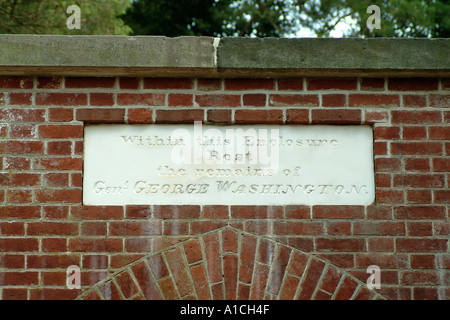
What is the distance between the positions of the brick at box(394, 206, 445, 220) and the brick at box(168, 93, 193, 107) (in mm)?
1300

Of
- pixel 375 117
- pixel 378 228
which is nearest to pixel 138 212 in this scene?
pixel 378 228

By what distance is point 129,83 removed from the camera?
3.04 meters

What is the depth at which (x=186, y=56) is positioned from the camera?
296 centimetres

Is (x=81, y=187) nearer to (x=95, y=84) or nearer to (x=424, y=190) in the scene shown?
(x=95, y=84)

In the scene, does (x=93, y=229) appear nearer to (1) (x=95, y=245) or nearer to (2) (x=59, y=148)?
(1) (x=95, y=245)

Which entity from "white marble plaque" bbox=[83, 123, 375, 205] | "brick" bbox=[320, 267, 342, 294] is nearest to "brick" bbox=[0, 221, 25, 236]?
"white marble plaque" bbox=[83, 123, 375, 205]

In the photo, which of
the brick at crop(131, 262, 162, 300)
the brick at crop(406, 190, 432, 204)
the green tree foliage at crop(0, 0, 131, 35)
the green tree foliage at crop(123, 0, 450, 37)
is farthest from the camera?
the green tree foliage at crop(123, 0, 450, 37)

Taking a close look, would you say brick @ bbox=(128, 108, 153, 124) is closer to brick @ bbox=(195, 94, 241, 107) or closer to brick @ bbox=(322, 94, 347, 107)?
brick @ bbox=(195, 94, 241, 107)

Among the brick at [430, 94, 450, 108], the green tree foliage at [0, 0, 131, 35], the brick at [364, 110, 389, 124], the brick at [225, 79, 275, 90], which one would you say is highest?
the green tree foliage at [0, 0, 131, 35]

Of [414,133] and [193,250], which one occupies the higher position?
[414,133]

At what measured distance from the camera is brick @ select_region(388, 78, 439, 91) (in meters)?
3.07

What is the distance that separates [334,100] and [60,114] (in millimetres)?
1542

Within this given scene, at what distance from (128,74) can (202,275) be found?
119 centimetres
